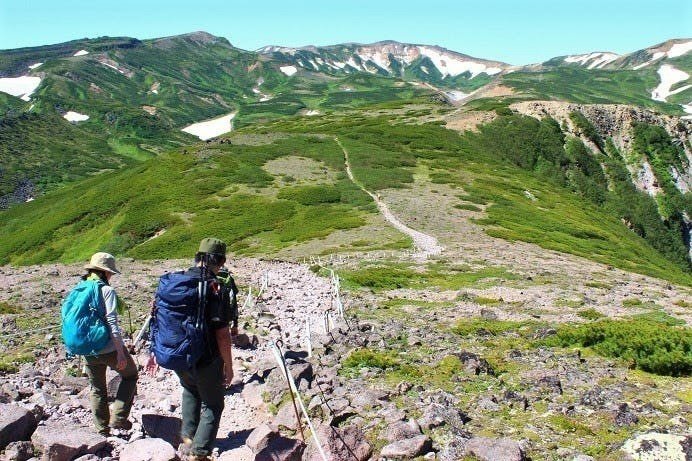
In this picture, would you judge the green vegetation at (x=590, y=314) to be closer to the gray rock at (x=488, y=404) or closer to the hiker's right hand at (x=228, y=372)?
the gray rock at (x=488, y=404)

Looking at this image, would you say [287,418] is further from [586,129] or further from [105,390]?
[586,129]

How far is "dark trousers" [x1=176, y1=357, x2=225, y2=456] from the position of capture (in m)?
8.65

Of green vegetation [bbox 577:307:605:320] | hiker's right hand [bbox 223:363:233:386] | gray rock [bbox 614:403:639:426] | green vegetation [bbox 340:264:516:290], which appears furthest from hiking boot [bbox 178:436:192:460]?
green vegetation [bbox 340:264:516:290]

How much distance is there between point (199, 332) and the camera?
8266 mm

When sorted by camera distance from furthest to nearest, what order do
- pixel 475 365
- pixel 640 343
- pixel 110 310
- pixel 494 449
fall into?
pixel 640 343, pixel 475 365, pixel 110 310, pixel 494 449

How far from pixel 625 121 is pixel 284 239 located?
107 metres

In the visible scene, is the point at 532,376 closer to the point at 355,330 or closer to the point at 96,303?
the point at 355,330

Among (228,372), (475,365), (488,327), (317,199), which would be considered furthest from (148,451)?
(317,199)

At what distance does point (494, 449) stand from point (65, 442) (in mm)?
6702

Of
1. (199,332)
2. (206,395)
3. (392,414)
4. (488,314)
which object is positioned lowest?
(488,314)

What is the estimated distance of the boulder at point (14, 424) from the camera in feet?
29.2

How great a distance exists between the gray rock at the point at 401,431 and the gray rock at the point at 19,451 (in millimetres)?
5723

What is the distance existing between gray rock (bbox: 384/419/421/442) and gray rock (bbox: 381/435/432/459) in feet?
0.85

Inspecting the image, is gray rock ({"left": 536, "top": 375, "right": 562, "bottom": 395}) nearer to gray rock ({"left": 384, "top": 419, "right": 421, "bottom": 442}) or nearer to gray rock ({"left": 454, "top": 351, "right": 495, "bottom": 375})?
gray rock ({"left": 454, "top": 351, "right": 495, "bottom": 375})
